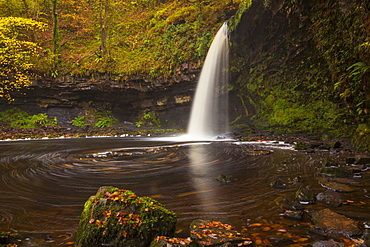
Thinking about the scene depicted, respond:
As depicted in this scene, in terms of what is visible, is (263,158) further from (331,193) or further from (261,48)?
(261,48)

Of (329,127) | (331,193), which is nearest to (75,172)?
(331,193)

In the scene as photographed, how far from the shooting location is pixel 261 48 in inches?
725

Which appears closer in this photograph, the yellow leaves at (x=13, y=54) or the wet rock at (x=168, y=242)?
the wet rock at (x=168, y=242)

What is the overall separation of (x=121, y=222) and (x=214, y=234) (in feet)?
3.60

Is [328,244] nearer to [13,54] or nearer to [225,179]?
[225,179]

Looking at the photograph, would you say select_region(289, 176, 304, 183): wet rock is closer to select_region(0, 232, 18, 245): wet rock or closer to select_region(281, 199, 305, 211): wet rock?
select_region(281, 199, 305, 211): wet rock

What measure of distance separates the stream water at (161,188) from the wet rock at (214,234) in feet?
0.78

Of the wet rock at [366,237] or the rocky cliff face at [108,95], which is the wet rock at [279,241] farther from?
the rocky cliff face at [108,95]

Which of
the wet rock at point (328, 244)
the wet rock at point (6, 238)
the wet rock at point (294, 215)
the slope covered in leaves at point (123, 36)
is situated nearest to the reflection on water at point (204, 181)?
the wet rock at point (294, 215)

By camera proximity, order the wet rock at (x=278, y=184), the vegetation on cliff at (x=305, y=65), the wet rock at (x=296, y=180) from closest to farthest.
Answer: the wet rock at (x=278, y=184)
the wet rock at (x=296, y=180)
the vegetation on cliff at (x=305, y=65)

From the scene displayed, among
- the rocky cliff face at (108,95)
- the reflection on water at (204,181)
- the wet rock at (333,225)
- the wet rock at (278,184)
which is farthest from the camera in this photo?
the rocky cliff face at (108,95)

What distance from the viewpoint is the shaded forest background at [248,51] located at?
962cm

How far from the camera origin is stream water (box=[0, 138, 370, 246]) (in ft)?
10.7

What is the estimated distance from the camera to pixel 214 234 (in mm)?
2623
